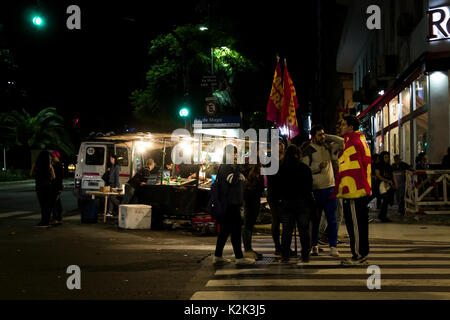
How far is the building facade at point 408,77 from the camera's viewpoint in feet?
54.4

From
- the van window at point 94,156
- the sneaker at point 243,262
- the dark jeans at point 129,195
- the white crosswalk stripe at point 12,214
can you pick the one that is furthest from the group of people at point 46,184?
the sneaker at point 243,262

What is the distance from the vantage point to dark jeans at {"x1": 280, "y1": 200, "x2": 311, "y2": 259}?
8.25m

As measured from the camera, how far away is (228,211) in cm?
837

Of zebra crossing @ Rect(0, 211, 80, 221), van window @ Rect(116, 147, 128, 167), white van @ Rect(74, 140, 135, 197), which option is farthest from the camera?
van window @ Rect(116, 147, 128, 167)

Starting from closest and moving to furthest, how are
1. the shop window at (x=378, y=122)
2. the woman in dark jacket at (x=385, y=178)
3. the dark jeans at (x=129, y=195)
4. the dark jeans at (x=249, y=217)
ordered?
the dark jeans at (x=249, y=217), the woman in dark jacket at (x=385, y=178), the dark jeans at (x=129, y=195), the shop window at (x=378, y=122)

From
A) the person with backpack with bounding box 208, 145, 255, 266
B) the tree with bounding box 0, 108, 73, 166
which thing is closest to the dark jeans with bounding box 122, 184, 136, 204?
the person with backpack with bounding box 208, 145, 255, 266

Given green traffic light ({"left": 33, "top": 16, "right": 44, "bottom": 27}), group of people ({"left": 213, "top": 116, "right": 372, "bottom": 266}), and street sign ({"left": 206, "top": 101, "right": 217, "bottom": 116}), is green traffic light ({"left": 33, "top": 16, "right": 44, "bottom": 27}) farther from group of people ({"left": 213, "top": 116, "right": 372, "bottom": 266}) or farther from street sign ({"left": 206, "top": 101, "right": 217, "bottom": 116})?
group of people ({"left": 213, "top": 116, "right": 372, "bottom": 266})

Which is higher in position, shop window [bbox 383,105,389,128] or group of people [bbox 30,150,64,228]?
shop window [bbox 383,105,389,128]

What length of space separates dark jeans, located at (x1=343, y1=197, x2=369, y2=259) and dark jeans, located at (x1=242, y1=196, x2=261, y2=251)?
5.96ft

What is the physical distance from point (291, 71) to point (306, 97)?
4753mm

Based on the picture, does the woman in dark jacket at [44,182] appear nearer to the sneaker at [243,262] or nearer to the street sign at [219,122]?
the sneaker at [243,262]

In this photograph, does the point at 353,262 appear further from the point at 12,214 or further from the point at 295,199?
the point at 12,214

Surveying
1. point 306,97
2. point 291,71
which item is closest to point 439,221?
point 291,71
